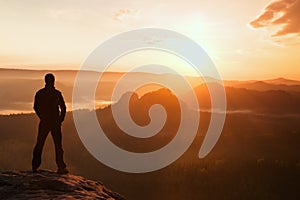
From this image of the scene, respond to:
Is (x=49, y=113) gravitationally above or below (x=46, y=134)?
above

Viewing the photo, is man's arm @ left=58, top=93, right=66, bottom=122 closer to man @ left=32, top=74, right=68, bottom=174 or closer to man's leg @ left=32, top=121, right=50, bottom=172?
man @ left=32, top=74, right=68, bottom=174

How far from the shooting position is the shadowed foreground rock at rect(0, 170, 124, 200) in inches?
449

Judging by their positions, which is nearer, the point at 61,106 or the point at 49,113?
the point at 49,113

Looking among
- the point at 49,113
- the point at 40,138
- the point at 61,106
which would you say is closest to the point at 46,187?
the point at 40,138

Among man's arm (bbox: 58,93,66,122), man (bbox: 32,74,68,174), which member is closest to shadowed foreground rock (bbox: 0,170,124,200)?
man (bbox: 32,74,68,174)

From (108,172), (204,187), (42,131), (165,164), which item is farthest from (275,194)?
(42,131)

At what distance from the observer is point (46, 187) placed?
12.2 metres

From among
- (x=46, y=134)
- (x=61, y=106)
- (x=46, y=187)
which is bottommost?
(x=46, y=187)

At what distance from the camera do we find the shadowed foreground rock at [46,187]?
11.4 m

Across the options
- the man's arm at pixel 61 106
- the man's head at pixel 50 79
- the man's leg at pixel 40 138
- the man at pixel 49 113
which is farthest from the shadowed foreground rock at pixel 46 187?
the man's head at pixel 50 79

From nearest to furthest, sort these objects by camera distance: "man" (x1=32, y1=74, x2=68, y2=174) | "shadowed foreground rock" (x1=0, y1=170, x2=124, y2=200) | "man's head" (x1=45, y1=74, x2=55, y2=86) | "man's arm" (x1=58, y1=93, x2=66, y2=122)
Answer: "shadowed foreground rock" (x1=0, y1=170, x2=124, y2=200) < "man's head" (x1=45, y1=74, x2=55, y2=86) < "man" (x1=32, y1=74, x2=68, y2=174) < "man's arm" (x1=58, y1=93, x2=66, y2=122)

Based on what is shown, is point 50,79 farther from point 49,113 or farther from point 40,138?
point 40,138

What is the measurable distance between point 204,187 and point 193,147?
1319 inches

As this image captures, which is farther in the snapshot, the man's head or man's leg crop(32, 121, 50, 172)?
man's leg crop(32, 121, 50, 172)
